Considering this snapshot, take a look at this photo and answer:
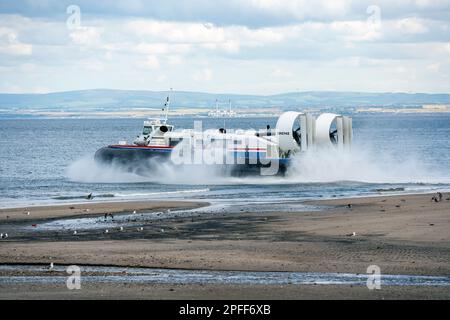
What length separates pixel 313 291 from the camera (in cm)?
1395

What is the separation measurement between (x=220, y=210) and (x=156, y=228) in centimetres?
498

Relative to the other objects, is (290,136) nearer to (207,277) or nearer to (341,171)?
(341,171)

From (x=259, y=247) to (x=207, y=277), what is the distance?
11.8 feet

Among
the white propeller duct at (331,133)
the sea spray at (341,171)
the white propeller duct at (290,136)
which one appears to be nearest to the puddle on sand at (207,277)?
the sea spray at (341,171)

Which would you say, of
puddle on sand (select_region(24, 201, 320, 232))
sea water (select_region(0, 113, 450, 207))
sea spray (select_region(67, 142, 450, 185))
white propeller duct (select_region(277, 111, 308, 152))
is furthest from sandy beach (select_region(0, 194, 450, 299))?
white propeller duct (select_region(277, 111, 308, 152))

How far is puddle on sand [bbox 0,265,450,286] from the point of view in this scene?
14.8 m

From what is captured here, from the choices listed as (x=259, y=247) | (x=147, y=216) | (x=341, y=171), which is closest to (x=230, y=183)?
(x=341, y=171)

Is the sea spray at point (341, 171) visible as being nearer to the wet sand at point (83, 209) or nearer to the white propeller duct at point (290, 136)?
the white propeller duct at point (290, 136)

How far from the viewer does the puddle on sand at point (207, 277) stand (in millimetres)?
14781

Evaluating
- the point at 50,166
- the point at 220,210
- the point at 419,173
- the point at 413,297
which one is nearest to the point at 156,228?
the point at 220,210

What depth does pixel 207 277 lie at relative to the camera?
1536 centimetres

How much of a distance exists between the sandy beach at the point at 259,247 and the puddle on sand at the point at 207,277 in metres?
0.38

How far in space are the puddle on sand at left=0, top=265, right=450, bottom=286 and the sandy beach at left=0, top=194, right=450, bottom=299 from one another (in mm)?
Result: 379
